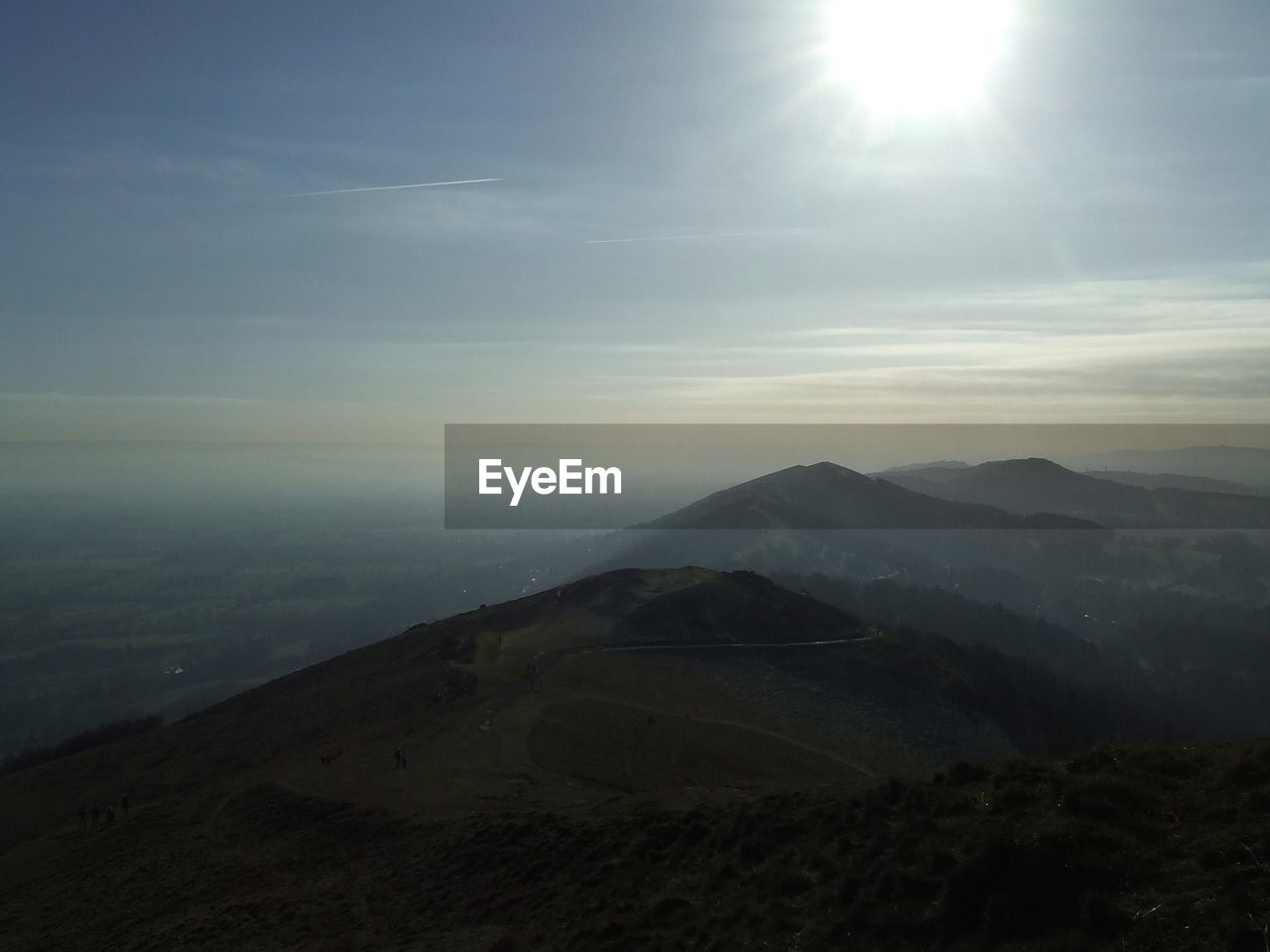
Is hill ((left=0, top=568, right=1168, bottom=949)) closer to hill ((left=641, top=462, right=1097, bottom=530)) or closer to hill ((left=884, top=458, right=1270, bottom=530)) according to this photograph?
hill ((left=641, top=462, right=1097, bottom=530))

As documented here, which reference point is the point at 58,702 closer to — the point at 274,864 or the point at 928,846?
the point at 274,864

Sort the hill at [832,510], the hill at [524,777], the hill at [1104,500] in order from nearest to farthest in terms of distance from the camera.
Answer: the hill at [524,777] → the hill at [832,510] → the hill at [1104,500]

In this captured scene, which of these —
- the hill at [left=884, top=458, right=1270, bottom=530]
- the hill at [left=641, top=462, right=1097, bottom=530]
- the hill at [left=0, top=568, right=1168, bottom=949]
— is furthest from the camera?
→ the hill at [left=884, top=458, right=1270, bottom=530]

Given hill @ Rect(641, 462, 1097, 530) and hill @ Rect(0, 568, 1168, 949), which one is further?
hill @ Rect(641, 462, 1097, 530)

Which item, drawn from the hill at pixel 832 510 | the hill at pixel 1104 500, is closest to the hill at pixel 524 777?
the hill at pixel 832 510

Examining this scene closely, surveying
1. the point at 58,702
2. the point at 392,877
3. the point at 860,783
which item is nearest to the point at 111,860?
the point at 392,877

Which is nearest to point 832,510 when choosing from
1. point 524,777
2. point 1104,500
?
point 1104,500

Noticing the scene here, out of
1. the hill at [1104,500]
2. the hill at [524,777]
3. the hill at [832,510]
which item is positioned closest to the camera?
the hill at [524,777]

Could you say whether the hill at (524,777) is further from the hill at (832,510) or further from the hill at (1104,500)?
the hill at (1104,500)

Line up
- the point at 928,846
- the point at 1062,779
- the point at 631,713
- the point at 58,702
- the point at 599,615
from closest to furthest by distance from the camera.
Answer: the point at 928,846 → the point at 1062,779 → the point at 631,713 → the point at 599,615 → the point at 58,702

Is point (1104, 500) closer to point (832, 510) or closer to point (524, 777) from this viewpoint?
point (832, 510)

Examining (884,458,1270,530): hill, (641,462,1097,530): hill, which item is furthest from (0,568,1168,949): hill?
(884,458,1270,530): hill
